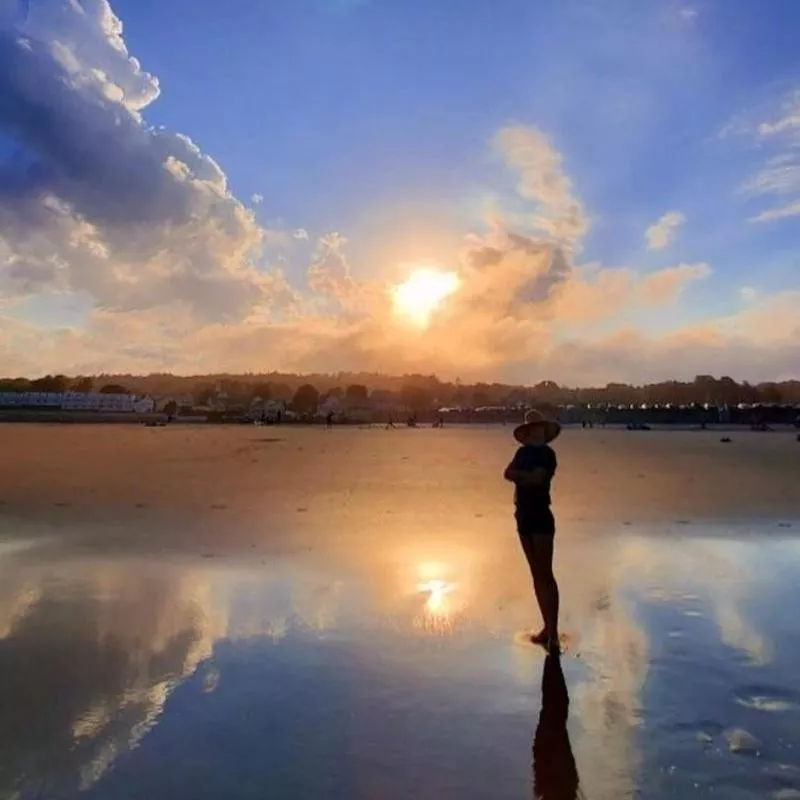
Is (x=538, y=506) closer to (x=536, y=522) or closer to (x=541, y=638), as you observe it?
(x=536, y=522)

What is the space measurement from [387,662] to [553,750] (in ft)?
6.88

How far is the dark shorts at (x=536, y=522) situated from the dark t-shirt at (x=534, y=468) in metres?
0.02

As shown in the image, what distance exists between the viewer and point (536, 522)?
772cm

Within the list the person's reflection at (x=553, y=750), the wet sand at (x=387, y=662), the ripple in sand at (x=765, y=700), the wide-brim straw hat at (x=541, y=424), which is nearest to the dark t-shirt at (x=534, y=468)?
the wide-brim straw hat at (x=541, y=424)

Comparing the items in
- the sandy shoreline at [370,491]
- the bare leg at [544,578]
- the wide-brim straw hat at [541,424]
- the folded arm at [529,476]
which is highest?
the wide-brim straw hat at [541,424]

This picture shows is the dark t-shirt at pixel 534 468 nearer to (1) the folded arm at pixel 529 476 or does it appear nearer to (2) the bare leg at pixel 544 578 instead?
(1) the folded arm at pixel 529 476

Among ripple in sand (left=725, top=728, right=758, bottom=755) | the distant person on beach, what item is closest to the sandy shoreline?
the distant person on beach

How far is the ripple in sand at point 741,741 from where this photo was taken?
203 inches

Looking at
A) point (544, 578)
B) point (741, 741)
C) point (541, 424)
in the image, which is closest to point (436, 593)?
point (544, 578)

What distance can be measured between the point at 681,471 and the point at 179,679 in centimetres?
3030

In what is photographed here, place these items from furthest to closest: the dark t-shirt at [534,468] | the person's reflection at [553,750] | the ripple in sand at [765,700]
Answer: the dark t-shirt at [534,468]
the ripple in sand at [765,700]
the person's reflection at [553,750]

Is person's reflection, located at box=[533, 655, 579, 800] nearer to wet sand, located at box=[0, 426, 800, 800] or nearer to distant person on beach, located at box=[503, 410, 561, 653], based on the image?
wet sand, located at box=[0, 426, 800, 800]

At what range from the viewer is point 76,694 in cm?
620

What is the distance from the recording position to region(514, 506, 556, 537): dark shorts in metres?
7.70
